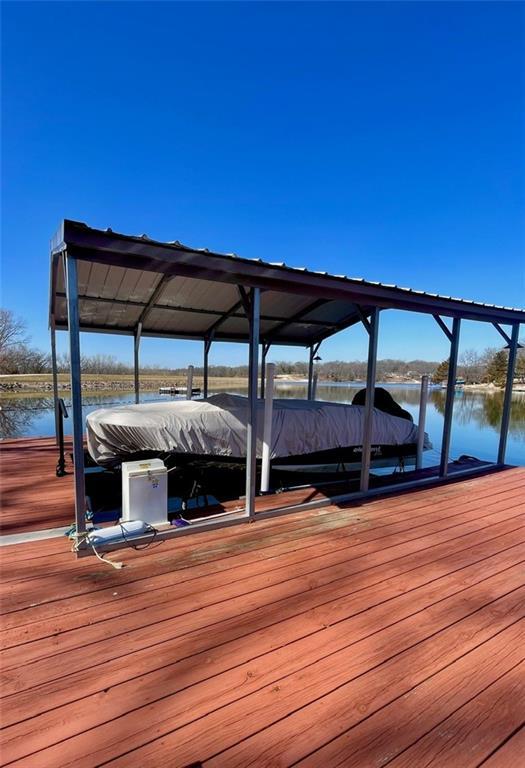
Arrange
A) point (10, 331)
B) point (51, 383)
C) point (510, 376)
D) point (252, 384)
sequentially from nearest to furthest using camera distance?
point (252, 384) < point (510, 376) < point (51, 383) < point (10, 331)

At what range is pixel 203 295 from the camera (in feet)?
14.4

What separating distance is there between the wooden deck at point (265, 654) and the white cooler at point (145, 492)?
0.33m

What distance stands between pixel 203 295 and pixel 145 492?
2.58 metres

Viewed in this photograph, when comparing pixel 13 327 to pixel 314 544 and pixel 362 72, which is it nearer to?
pixel 362 72

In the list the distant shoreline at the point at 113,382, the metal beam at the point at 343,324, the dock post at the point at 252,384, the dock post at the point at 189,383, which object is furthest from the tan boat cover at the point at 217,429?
the distant shoreline at the point at 113,382

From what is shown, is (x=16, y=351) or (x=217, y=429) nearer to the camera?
(x=217, y=429)

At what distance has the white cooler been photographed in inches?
108

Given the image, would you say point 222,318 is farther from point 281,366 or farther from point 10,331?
point 10,331

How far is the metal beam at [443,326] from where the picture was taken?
4180mm

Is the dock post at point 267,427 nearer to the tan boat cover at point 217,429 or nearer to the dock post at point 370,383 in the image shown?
the tan boat cover at point 217,429

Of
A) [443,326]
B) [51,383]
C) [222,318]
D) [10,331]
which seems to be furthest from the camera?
[10,331]

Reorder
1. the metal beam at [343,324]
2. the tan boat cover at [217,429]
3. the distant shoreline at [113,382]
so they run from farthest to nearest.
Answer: the distant shoreline at [113,382]
the metal beam at [343,324]
the tan boat cover at [217,429]

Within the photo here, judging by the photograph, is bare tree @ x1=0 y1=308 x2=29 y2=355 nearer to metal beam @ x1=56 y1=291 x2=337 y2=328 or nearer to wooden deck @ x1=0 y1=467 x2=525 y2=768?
metal beam @ x1=56 y1=291 x2=337 y2=328

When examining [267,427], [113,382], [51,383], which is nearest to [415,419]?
[267,427]
